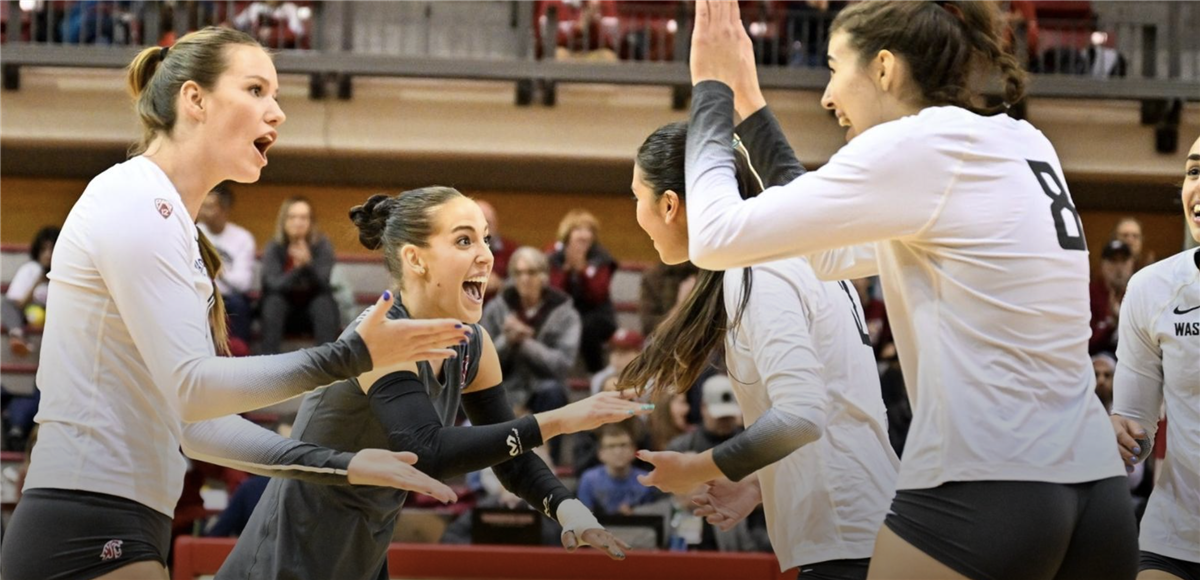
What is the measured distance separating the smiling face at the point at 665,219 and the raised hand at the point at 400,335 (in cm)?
65

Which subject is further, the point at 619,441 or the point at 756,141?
the point at 619,441

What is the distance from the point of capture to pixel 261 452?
265 centimetres

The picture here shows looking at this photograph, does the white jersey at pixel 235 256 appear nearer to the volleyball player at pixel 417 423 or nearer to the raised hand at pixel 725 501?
the volleyball player at pixel 417 423

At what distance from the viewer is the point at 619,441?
6.87m

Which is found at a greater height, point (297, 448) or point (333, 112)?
point (333, 112)

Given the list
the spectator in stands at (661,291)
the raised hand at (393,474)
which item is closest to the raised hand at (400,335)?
the raised hand at (393,474)

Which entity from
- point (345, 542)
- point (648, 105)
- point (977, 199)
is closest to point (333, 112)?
point (648, 105)

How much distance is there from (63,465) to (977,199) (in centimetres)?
167

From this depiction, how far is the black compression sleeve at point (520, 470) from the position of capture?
317 cm

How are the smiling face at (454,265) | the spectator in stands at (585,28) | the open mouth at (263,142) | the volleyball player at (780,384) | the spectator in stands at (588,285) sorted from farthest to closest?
the spectator in stands at (585,28)
the spectator in stands at (588,285)
the smiling face at (454,265)
the open mouth at (263,142)
the volleyball player at (780,384)

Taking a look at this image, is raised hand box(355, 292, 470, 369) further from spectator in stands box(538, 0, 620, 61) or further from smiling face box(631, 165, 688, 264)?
spectator in stands box(538, 0, 620, 61)

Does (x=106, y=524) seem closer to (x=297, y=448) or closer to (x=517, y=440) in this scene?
(x=297, y=448)

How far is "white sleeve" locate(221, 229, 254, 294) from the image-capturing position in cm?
860

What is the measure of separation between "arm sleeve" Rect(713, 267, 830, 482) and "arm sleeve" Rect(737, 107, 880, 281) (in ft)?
0.39
